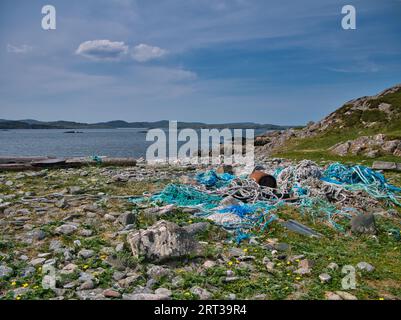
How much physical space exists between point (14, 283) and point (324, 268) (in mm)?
5323

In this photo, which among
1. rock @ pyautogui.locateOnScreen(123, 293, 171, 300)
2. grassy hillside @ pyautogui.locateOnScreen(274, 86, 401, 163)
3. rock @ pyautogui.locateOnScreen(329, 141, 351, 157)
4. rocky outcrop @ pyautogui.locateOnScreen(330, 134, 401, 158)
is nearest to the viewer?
rock @ pyautogui.locateOnScreen(123, 293, 171, 300)

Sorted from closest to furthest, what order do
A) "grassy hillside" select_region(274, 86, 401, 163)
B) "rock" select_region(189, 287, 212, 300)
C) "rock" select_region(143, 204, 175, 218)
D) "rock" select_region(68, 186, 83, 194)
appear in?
"rock" select_region(189, 287, 212, 300) → "rock" select_region(143, 204, 175, 218) → "rock" select_region(68, 186, 83, 194) → "grassy hillside" select_region(274, 86, 401, 163)

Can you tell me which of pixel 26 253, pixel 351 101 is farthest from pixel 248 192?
pixel 351 101

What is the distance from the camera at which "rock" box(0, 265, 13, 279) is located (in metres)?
6.43

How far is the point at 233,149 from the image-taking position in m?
54.1

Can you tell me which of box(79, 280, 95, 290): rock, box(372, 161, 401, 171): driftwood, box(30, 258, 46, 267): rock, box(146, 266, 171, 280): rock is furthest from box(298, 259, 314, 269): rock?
box(372, 161, 401, 171): driftwood

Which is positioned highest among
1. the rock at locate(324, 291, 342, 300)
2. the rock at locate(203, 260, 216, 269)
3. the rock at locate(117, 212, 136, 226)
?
the rock at locate(117, 212, 136, 226)

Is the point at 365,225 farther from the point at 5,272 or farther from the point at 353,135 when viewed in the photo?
the point at 353,135

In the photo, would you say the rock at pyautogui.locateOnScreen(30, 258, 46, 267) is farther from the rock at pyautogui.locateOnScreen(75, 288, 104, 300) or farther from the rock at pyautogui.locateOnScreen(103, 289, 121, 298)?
the rock at pyautogui.locateOnScreen(103, 289, 121, 298)

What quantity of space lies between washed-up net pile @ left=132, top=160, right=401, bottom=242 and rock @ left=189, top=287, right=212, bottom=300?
9.97 feet

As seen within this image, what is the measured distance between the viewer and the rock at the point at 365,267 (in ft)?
22.7

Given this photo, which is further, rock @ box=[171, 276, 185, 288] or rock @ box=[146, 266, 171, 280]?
rock @ box=[146, 266, 171, 280]

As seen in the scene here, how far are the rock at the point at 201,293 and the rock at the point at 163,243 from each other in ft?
3.65

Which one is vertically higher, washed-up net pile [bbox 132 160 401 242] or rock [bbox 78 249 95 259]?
washed-up net pile [bbox 132 160 401 242]
